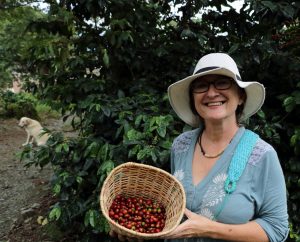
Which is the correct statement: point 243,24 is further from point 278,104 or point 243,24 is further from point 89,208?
point 89,208

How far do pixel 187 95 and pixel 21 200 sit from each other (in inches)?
172

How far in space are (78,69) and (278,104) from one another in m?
1.77

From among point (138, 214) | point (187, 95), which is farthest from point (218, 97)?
point (138, 214)

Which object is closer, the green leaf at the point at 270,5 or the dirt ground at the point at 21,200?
the green leaf at the point at 270,5

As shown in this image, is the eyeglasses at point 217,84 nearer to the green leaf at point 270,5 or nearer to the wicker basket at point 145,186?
the wicker basket at point 145,186

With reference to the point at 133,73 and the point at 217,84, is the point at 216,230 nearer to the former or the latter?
the point at 217,84

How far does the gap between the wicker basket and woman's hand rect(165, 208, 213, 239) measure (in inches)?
3.5

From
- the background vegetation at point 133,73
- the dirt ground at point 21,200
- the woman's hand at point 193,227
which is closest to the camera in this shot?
the woman's hand at point 193,227

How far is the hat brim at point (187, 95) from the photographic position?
1.52 m

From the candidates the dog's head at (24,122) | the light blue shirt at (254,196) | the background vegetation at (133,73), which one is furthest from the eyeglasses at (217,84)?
the dog's head at (24,122)

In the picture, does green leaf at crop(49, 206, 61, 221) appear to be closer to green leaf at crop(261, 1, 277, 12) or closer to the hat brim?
the hat brim

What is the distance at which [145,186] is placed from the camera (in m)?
1.83

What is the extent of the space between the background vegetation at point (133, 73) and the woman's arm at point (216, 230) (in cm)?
101

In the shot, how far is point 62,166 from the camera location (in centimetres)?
290
